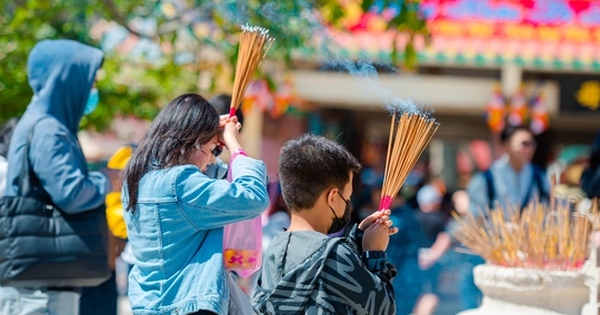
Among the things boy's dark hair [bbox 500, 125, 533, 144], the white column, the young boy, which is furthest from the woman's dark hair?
the white column

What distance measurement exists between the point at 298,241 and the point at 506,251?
4.09ft

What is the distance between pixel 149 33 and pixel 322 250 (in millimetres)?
3848

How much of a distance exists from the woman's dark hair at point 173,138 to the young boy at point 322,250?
0.84 ft

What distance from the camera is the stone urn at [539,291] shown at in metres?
3.19

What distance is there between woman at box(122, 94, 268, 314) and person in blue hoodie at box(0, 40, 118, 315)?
0.64 meters

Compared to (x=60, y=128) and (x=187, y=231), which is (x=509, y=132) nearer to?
(x=60, y=128)

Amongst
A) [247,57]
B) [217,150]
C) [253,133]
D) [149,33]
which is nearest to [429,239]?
[149,33]

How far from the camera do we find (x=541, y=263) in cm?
328

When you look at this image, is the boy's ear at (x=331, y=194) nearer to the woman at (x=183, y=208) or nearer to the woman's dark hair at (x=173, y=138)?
the woman at (x=183, y=208)

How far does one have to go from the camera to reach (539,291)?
3.20 meters

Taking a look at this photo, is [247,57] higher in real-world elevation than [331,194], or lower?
higher

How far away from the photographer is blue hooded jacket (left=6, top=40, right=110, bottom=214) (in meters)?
3.15


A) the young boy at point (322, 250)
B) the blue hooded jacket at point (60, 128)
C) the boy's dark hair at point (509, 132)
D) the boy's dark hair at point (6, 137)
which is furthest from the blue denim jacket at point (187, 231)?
the boy's dark hair at point (509, 132)

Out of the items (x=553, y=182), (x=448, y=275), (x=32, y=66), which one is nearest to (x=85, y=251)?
(x=32, y=66)
